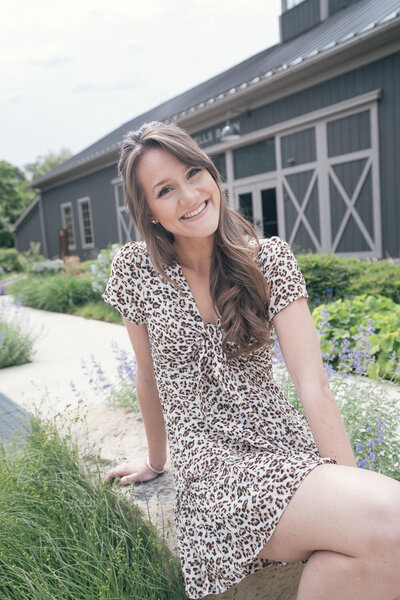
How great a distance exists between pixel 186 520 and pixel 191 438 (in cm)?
24

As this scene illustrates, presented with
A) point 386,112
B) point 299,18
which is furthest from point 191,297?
point 299,18

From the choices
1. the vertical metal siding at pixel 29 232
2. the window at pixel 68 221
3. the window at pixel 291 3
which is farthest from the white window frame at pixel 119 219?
the vertical metal siding at pixel 29 232

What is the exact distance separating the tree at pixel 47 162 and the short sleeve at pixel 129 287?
6042 cm

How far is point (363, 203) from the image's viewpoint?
8.05 metres

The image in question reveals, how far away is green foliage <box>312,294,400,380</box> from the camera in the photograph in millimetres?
3650

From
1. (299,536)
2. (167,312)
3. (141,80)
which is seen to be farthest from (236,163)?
(141,80)

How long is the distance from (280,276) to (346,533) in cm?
81

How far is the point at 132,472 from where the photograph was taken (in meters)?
2.09

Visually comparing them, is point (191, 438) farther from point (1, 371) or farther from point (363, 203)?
point (363, 203)

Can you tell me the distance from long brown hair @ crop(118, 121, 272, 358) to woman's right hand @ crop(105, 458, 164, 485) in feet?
2.32

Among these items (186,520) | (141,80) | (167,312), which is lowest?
(186,520)

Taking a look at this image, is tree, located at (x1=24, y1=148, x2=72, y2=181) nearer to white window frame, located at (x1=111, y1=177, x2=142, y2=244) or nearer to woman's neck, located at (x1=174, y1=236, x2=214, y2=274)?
white window frame, located at (x1=111, y1=177, x2=142, y2=244)

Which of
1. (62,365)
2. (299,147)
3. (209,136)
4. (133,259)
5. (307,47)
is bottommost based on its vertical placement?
(62,365)

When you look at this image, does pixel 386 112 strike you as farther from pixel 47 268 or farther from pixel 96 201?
pixel 96 201
